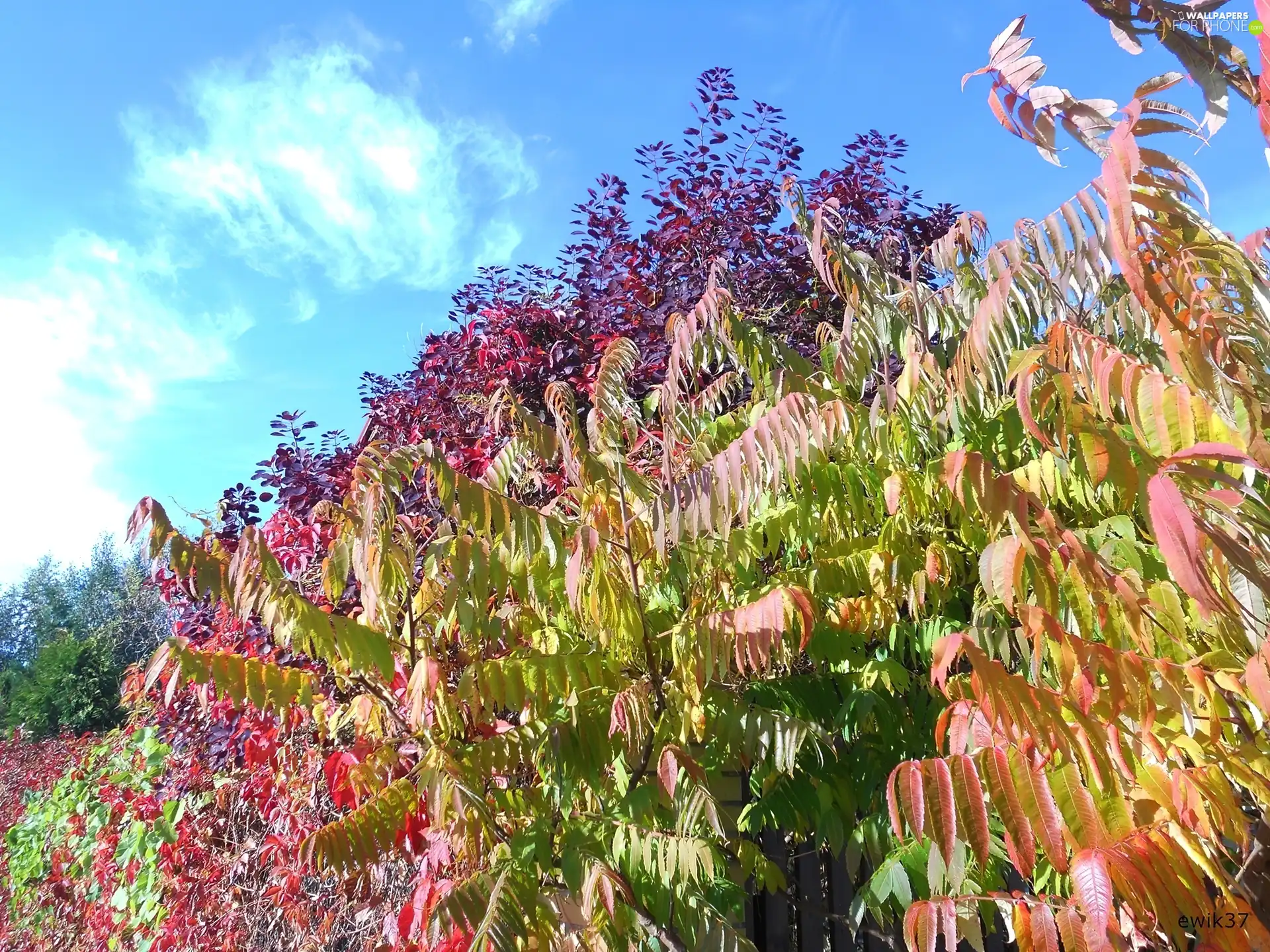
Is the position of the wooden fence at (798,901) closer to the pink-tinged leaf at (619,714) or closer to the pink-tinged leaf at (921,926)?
the pink-tinged leaf at (619,714)

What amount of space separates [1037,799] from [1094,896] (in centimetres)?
17

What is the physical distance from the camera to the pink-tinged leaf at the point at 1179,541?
114cm

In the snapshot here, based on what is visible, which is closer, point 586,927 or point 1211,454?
point 1211,454

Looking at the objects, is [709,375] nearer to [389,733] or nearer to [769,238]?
[769,238]

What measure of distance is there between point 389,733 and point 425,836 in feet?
1.75

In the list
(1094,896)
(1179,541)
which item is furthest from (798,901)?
(1179,541)

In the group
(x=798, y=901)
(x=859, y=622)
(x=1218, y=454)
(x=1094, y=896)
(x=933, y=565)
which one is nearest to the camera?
(x=1218, y=454)

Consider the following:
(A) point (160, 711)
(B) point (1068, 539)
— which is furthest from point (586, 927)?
(A) point (160, 711)

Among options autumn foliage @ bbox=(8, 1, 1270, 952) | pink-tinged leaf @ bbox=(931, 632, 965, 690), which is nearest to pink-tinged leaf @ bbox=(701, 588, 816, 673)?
autumn foliage @ bbox=(8, 1, 1270, 952)

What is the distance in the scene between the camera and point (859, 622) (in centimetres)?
279

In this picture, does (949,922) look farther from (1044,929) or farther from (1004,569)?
(1004,569)

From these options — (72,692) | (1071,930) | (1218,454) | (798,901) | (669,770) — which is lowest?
(1071,930)

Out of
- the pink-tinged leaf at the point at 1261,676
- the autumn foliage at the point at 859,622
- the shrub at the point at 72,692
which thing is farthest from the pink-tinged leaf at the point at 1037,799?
the shrub at the point at 72,692

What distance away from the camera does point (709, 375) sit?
473 centimetres
